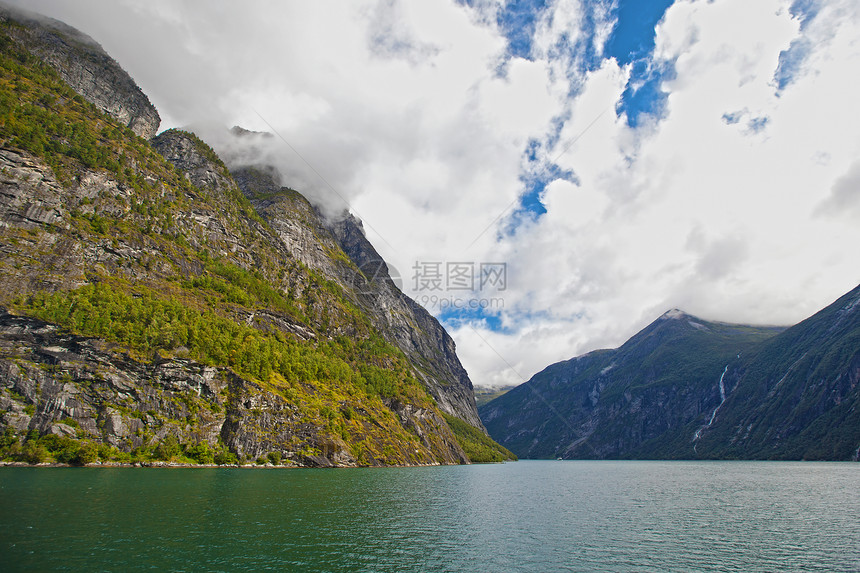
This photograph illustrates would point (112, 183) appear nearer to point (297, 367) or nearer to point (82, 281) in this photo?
point (82, 281)

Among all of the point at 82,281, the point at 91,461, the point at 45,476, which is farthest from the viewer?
the point at 82,281

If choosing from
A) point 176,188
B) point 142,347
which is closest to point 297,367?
point 142,347

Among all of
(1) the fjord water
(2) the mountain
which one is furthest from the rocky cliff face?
(1) the fjord water

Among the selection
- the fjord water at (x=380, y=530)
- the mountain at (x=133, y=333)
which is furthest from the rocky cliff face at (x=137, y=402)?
the fjord water at (x=380, y=530)

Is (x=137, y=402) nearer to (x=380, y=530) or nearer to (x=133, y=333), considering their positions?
(x=133, y=333)

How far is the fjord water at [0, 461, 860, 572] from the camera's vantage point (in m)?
33.1

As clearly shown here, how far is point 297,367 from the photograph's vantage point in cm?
15512

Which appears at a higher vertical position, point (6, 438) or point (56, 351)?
point (56, 351)

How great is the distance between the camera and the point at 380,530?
Result: 4516 centimetres

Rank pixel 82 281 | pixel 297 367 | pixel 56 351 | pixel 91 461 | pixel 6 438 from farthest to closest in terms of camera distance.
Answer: pixel 297 367 → pixel 82 281 → pixel 56 351 → pixel 91 461 → pixel 6 438

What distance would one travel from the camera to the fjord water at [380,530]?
33062 mm

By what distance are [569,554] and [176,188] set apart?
8480 inches

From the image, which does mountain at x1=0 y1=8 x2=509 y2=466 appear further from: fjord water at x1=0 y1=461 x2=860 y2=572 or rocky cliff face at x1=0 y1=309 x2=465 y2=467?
fjord water at x1=0 y1=461 x2=860 y2=572

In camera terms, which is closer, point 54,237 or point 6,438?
point 6,438
